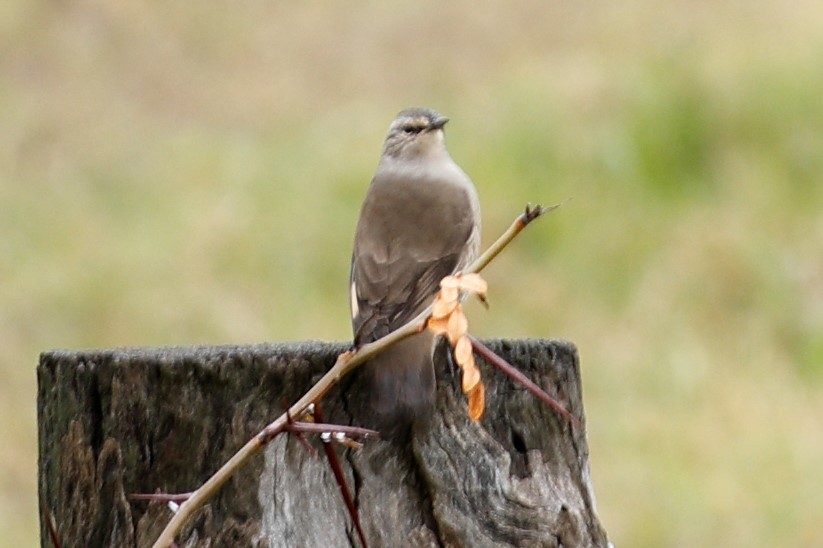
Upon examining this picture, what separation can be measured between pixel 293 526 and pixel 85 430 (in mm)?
503

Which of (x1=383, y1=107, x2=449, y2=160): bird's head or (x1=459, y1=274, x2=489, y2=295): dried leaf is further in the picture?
(x1=383, y1=107, x2=449, y2=160): bird's head

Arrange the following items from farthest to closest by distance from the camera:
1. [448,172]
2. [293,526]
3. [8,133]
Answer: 1. [8,133]
2. [448,172]
3. [293,526]

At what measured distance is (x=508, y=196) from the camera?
10328 millimetres

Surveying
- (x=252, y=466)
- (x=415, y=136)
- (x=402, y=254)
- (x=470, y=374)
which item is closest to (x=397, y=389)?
(x=252, y=466)

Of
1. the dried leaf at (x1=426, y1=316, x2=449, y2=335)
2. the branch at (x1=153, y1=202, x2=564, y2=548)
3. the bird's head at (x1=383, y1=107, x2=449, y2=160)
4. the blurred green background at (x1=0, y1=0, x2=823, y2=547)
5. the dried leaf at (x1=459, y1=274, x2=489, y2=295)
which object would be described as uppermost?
the blurred green background at (x1=0, y1=0, x2=823, y2=547)

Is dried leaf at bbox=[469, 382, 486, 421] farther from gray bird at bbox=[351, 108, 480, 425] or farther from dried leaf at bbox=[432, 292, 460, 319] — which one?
gray bird at bbox=[351, 108, 480, 425]

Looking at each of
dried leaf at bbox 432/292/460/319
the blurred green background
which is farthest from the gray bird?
the blurred green background

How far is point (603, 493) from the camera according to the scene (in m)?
8.09

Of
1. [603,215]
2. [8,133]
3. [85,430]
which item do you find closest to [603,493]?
[603,215]

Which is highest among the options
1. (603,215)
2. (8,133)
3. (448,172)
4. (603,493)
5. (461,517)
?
(8,133)

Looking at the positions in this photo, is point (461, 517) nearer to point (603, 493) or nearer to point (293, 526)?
point (293, 526)

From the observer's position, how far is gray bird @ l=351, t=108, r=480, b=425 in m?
3.53

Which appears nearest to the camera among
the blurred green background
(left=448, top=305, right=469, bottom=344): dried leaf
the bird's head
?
(left=448, top=305, right=469, bottom=344): dried leaf

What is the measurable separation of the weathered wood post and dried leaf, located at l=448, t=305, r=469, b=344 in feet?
4.01
